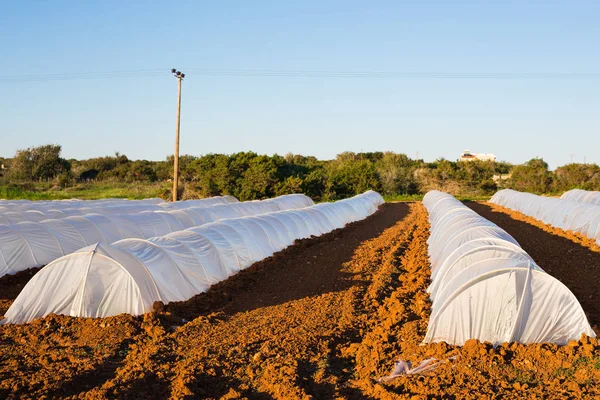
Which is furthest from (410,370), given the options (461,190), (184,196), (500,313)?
(461,190)

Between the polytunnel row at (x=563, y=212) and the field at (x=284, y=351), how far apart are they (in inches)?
354

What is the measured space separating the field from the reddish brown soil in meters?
0.10

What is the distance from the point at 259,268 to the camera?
13828 millimetres

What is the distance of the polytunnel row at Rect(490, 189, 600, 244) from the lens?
20469 mm

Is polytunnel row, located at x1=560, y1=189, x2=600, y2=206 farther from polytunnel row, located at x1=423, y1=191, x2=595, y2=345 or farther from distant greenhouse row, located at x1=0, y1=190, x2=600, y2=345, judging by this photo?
polytunnel row, located at x1=423, y1=191, x2=595, y2=345

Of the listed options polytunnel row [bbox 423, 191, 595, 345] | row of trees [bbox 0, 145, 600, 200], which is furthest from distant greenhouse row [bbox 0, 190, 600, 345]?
row of trees [bbox 0, 145, 600, 200]

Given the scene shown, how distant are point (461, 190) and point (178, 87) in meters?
32.4

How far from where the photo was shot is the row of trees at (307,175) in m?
41.9

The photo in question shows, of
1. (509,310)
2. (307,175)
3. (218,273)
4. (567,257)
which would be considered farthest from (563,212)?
(307,175)

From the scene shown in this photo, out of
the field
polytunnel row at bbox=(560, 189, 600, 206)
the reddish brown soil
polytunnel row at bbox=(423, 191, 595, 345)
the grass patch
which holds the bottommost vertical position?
the grass patch

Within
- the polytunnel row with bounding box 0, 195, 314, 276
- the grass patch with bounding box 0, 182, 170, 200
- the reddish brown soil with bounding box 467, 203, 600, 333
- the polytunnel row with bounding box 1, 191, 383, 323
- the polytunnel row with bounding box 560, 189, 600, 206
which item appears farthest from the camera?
the grass patch with bounding box 0, 182, 170, 200

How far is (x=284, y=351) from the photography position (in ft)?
24.8

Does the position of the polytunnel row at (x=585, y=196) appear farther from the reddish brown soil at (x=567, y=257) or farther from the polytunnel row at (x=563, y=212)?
the reddish brown soil at (x=567, y=257)

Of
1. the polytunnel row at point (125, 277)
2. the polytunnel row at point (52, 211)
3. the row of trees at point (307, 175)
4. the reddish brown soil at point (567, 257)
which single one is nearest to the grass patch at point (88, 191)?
the row of trees at point (307, 175)
